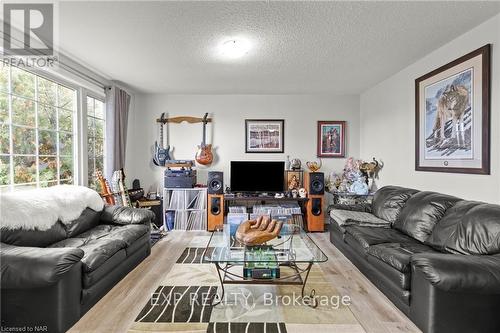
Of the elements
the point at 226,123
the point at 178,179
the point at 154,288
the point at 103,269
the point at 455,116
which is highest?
the point at 226,123

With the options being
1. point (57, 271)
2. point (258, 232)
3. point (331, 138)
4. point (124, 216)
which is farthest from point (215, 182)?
point (57, 271)

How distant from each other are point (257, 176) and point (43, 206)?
9.46 ft

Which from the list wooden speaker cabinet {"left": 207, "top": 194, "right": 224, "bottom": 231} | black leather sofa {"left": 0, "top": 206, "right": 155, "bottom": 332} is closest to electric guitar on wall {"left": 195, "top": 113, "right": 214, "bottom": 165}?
wooden speaker cabinet {"left": 207, "top": 194, "right": 224, "bottom": 231}

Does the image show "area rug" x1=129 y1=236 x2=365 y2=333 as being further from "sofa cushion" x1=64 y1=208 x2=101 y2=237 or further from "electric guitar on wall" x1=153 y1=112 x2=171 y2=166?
"electric guitar on wall" x1=153 y1=112 x2=171 y2=166

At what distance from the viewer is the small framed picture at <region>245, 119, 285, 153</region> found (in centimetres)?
475

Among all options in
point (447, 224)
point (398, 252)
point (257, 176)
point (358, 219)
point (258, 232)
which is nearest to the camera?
point (398, 252)

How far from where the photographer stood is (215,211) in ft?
14.3

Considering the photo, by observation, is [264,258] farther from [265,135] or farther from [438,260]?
[265,135]

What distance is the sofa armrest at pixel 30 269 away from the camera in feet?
5.31

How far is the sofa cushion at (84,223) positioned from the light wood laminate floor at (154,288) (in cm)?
68

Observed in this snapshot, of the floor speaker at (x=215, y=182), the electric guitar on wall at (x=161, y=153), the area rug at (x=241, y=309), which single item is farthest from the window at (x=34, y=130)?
the floor speaker at (x=215, y=182)

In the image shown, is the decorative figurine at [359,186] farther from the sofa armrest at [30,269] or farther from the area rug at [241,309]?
the sofa armrest at [30,269]

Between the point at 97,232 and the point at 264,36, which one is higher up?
the point at 264,36

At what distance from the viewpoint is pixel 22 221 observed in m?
2.11
